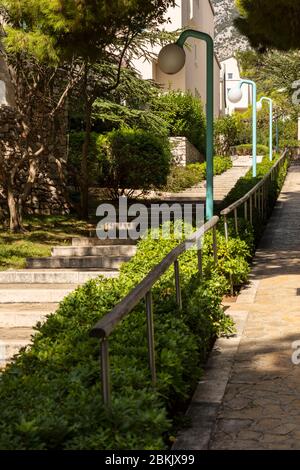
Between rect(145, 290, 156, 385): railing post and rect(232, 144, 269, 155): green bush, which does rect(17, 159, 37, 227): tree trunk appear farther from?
rect(232, 144, 269, 155): green bush

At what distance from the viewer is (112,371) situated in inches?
179

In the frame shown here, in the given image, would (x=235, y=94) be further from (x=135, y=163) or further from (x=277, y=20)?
(x=277, y=20)

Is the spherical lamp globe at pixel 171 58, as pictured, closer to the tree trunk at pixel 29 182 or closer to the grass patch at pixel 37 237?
the grass patch at pixel 37 237

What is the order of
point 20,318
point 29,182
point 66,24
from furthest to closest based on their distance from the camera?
point 29,182 < point 66,24 < point 20,318

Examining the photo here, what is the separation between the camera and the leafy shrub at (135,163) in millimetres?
18250

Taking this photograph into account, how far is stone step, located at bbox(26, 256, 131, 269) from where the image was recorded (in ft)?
36.3

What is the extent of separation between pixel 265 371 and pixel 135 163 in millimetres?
12437

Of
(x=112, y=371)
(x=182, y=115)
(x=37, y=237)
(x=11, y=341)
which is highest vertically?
(x=182, y=115)

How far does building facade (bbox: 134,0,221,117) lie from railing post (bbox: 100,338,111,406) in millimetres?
23185

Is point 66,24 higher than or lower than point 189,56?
lower

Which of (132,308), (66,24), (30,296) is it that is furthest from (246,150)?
(132,308)

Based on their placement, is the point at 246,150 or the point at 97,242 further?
the point at 246,150

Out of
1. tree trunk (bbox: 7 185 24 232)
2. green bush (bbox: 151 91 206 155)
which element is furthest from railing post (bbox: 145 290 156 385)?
green bush (bbox: 151 91 206 155)

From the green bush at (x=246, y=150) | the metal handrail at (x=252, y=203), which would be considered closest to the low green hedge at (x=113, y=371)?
the metal handrail at (x=252, y=203)
